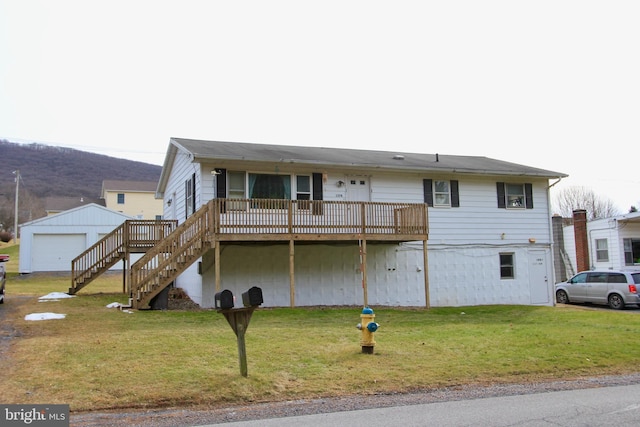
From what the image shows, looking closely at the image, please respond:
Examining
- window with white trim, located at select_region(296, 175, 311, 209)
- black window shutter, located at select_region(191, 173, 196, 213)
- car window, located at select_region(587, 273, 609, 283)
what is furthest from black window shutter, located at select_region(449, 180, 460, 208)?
black window shutter, located at select_region(191, 173, 196, 213)

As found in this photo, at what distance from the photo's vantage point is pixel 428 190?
20.3 meters

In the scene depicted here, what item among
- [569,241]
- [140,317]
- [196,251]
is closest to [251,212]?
[196,251]

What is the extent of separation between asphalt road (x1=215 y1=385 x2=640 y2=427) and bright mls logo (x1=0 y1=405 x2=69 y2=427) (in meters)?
1.96

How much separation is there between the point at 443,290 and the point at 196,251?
9529mm

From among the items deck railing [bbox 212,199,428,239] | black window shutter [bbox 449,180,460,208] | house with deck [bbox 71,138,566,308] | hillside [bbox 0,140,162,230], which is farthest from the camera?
hillside [bbox 0,140,162,230]

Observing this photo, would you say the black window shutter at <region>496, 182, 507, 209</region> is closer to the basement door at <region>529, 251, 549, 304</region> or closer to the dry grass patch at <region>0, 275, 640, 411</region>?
the basement door at <region>529, 251, 549, 304</region>

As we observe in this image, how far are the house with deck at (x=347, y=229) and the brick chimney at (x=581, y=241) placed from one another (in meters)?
8.40

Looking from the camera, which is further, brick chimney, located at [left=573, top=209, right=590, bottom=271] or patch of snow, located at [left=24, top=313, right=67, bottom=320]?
brick chimney, located at [left=573, top=209, right=590, bottom=271]

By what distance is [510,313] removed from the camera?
16.8 m

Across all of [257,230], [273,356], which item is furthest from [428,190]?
[273,356]

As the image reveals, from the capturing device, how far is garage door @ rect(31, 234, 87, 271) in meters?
32.9

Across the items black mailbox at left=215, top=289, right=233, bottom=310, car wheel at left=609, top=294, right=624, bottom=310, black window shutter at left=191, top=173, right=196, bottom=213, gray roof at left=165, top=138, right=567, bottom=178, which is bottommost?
car wheel at left=609, top=294, right=624, bottom=310

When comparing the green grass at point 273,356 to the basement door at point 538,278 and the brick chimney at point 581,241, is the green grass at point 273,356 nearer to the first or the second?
the basement door at point 538,278

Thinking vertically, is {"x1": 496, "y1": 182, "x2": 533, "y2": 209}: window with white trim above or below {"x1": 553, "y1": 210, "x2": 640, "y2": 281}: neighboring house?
above
